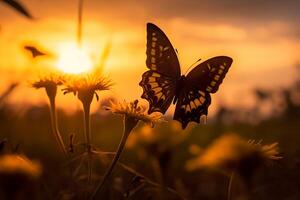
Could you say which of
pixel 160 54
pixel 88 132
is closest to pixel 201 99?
pixel 160 54

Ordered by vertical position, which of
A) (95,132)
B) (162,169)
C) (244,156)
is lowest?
(95,132)

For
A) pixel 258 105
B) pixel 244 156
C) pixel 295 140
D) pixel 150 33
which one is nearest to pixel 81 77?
pixel 150 33

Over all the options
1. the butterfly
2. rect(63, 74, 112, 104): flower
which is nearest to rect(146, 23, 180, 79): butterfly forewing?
the butterfly

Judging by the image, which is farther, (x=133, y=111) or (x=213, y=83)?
(x=213, y=83)

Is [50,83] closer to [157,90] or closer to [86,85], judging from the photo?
[86,85]

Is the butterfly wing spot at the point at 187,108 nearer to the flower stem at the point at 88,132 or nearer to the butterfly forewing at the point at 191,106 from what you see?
the butterfly forewing at the point at 191,106

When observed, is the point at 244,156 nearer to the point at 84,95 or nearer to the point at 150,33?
the point at 84,95

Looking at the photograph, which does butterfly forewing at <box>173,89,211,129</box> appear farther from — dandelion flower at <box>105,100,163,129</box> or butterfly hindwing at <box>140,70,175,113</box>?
dandelion flower at <box>105,100,163,129</box>
